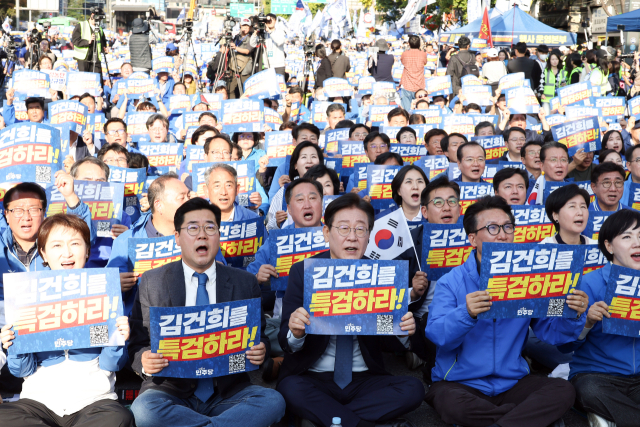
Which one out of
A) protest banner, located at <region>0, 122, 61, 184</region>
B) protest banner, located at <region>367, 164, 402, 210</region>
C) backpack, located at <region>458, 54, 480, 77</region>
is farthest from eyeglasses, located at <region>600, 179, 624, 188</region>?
backpack, located at <region>458, 54, 480, 77</region>

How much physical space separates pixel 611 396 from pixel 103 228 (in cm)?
380

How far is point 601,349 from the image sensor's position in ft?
13.3

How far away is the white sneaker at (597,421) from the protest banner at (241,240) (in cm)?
251

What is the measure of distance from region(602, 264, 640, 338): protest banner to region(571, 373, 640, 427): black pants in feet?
1.07

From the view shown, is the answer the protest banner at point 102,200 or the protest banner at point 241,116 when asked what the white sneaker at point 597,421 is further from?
the protest banner at point 241,116

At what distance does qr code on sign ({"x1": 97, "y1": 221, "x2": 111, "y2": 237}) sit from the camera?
215 inches

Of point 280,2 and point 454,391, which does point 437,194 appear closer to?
point 454,391

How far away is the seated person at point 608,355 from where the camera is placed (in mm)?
3842

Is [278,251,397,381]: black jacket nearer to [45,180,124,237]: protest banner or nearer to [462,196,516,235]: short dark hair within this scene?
[462,196,516,235]: short dark hair

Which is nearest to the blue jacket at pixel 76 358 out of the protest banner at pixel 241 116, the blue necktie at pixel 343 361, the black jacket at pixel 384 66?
the blue necktie at pixel 343 361

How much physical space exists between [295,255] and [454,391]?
1413 millimetres

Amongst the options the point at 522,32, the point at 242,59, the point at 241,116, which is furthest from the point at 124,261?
the point at 522,32

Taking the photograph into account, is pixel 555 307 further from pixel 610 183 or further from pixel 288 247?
pixel 610 183

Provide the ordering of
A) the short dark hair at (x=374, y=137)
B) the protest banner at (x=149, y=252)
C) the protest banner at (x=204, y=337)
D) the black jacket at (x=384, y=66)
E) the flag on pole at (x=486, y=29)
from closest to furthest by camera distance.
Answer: the protest banner at (x=204, y=337)
the protest banner at (x=149, y=252)
the short dark hair at (x=374, y=137)
the black jacket at (x=384, y=66)
the flag on pole at (x=486, y=29)
